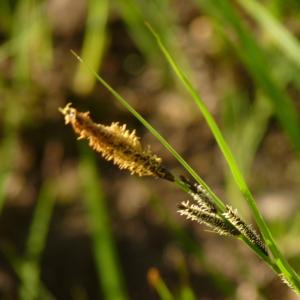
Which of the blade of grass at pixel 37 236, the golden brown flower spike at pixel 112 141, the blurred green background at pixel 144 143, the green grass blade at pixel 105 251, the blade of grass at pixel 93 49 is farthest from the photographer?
the blade of grass at pixel 93 49

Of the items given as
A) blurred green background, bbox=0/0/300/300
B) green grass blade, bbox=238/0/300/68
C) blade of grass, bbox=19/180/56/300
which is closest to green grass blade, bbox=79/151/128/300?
blurred green background, bbox=0/0/300/300

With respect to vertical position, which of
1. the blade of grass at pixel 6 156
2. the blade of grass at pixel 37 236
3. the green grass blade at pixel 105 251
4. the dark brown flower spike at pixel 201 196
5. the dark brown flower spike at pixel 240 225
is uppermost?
the blade of grass at pixel 6 156

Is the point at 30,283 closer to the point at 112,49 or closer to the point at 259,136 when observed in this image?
the point at 259,136

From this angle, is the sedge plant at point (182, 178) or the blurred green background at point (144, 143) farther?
the blurred green background at point (144, 143)

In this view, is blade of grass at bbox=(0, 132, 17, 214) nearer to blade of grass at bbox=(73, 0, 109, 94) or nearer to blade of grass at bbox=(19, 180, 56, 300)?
blade of grass at bbox=(19, 180, 56, 300)

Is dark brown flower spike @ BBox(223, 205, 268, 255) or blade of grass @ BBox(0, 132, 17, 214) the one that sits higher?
blade of grass @ BBox(0, 132, 17, 214)

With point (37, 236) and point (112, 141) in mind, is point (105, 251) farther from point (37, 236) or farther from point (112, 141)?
point (112, 141)

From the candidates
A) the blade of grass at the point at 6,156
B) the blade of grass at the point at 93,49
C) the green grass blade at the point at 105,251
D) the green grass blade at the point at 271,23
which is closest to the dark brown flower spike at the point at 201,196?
the green grass blade at the point at 271,23

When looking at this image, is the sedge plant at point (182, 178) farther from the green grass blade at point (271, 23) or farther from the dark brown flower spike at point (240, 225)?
the green grass blade at point (271, 23)

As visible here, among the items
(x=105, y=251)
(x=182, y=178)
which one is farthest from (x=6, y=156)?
(x=182, y=178)
